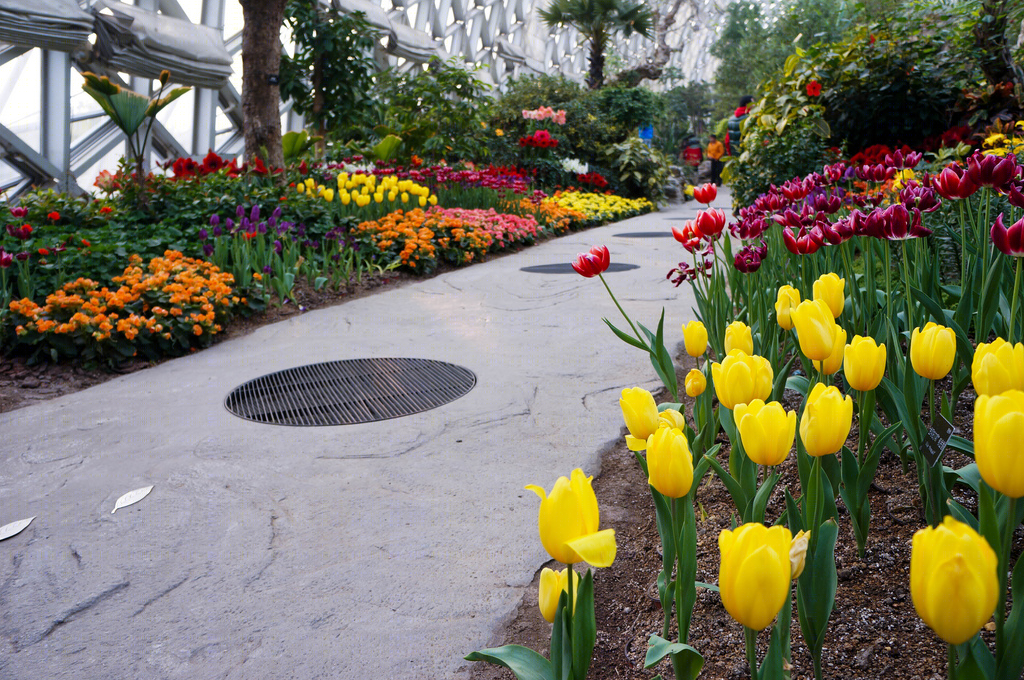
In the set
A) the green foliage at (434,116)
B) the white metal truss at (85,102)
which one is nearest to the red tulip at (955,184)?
the green foliage at (434,116)

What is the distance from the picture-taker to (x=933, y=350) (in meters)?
1.03

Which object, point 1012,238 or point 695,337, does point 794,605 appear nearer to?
point 695,337

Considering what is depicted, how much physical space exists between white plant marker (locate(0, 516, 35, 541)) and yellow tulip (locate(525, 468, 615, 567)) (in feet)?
5.67

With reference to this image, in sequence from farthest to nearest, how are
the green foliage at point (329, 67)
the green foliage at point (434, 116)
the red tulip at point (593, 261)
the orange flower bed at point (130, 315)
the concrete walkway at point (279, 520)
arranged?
the green foliage at point (329, 67), the green foliage at point (434, 116), the orange flower bed at point (130, 315), the red tulip at point (593, 261), the concrete walkway at point (279, 520)

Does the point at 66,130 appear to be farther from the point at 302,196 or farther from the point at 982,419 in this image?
the point at 982,419

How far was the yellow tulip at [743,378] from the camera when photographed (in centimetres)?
107

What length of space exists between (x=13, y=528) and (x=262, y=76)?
18.9 feet

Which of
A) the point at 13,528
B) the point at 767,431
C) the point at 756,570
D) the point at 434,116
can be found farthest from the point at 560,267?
the point at 434,116

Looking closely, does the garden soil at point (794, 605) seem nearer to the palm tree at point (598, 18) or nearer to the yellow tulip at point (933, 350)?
the yellow tulip at point (933, 350)

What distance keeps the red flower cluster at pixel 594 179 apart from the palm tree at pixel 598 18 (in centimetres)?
541

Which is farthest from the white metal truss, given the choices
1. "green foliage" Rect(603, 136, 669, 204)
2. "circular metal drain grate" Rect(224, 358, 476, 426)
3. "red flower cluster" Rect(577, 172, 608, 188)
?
"circular metal drain grate" Rect(224, 358, 476, 426)

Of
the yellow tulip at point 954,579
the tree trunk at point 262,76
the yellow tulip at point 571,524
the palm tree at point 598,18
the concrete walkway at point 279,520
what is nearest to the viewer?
the yellow tulip at point 954,579

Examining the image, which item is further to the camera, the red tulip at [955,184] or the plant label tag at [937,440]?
the red tulip at [955,184]

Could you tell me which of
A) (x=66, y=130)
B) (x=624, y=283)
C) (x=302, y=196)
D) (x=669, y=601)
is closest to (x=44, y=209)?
(x=302, y=196)
